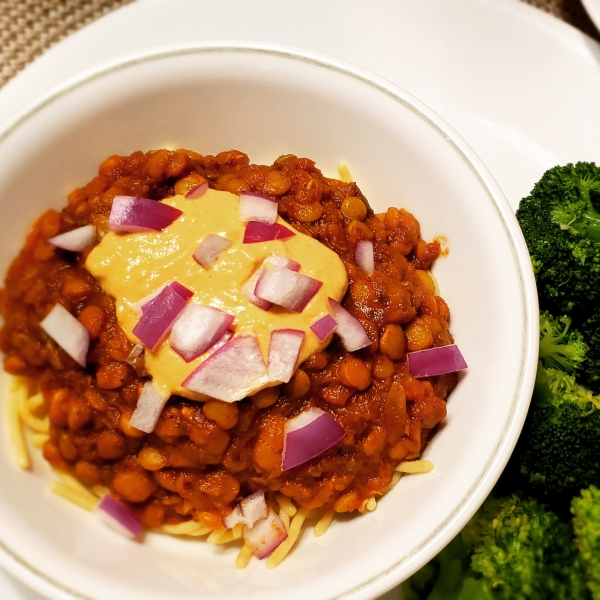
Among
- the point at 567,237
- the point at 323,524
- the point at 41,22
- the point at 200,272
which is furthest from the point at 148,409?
the point at 41,22

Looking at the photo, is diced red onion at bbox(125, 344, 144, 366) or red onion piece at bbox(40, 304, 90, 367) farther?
red onion piece at bbox(40, 304, 90, 367)

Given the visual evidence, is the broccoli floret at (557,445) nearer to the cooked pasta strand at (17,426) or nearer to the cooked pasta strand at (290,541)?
the cooked pasta strand at (290,541)

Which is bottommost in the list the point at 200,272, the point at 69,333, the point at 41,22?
the point at 69,333

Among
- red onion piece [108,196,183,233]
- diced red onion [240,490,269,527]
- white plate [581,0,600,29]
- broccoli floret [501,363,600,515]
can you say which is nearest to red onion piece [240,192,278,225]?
red onion piece [108,196,183,233]

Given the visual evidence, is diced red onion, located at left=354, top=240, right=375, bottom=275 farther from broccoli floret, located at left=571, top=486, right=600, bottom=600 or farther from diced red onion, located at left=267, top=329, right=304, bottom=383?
broccoli floret, located at left=571, top=486, right=600, bottom=600

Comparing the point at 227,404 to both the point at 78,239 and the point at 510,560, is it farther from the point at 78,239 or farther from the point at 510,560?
the point at 510,560

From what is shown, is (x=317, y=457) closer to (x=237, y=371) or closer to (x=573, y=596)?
(x=237, y=371)

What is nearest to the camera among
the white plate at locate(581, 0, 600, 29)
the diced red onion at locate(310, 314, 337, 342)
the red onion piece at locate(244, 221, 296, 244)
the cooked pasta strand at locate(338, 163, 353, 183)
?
the diced red onion at locate(310, 314, 337, 342)
